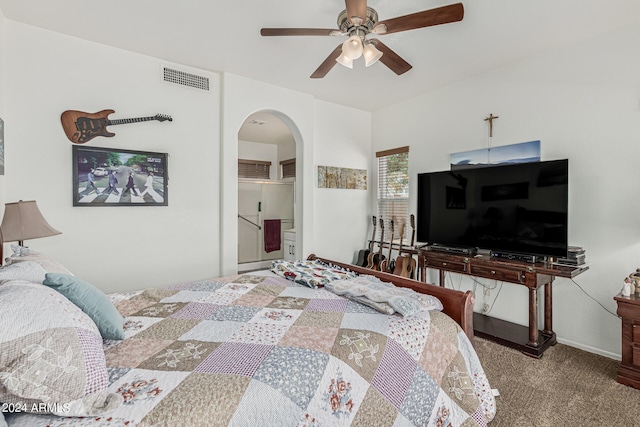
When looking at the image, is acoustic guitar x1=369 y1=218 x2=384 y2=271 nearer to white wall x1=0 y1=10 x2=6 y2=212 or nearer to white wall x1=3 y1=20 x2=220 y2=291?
white wall x1=3 y1=20 x2=220 y2=291

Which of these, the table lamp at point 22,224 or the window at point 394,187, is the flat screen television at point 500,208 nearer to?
the window at point 394,187

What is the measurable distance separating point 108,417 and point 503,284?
343 cm

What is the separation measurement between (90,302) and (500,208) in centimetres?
318

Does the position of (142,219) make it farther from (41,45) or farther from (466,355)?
(466,355)

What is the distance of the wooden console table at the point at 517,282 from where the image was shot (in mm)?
2580

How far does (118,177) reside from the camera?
2900 millimetres

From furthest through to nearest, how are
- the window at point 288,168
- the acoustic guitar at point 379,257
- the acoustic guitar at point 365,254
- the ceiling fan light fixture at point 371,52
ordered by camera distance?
the window at point 288,168 → the acoustic guitar at point 365,254 → the acoustic guitar at point 379,257 → the ceiling fan light fixture at point 371,52

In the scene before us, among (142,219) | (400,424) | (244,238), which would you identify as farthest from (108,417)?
(244,238)

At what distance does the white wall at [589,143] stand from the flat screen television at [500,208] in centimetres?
35

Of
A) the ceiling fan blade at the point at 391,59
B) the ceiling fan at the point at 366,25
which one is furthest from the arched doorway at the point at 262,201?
the ceiling fan at the point at 366,25

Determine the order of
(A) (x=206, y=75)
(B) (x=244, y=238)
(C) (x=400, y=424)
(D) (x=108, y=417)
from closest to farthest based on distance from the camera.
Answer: (D) (x=108, y=417)
(C) (x=400, y=424)
(A) (x=206, y=75)
(B) (x=244, y=238)

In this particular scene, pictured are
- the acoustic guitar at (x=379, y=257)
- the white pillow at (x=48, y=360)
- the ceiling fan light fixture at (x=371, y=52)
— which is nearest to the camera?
the white pillow at (x=48, y=360)

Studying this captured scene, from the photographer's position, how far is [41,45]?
256cm

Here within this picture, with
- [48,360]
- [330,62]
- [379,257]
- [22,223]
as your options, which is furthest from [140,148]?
[379,257]
